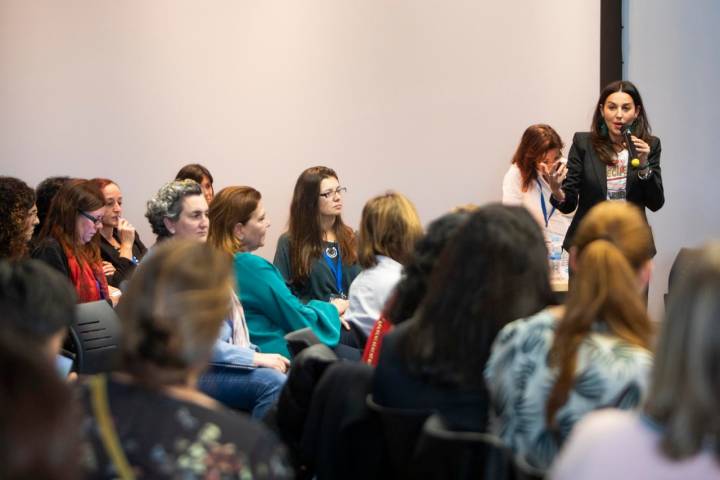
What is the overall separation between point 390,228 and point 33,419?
8.36ft

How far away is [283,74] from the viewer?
262 inches

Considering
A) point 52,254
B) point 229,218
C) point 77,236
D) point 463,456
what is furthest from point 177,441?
A: point 77,236

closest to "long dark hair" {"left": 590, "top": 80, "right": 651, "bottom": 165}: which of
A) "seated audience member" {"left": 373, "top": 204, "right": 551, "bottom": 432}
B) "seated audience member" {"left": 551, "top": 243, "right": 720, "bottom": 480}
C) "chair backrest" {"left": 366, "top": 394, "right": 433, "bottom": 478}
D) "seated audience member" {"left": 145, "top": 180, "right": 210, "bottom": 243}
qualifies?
"seated audience member" {"left": 145, "top": 180, "right": 210, "bottom": 243}

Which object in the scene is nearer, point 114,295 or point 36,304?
point 36,304

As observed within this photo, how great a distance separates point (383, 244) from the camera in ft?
11.7

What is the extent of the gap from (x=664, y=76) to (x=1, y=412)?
6163 mm

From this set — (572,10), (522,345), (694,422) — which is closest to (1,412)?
(694,422)

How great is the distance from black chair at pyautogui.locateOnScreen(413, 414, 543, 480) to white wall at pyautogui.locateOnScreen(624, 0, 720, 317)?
16.9 ft

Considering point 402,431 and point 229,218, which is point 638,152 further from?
point 402,431

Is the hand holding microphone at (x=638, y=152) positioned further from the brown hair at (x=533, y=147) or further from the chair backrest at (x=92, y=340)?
the chair backrest at (x=92, y=340)

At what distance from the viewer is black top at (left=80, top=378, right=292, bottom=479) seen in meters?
1.51

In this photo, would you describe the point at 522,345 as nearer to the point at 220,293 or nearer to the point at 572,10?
the point at 220,293

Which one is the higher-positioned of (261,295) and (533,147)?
(533,147)

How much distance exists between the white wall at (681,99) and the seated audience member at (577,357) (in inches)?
187
